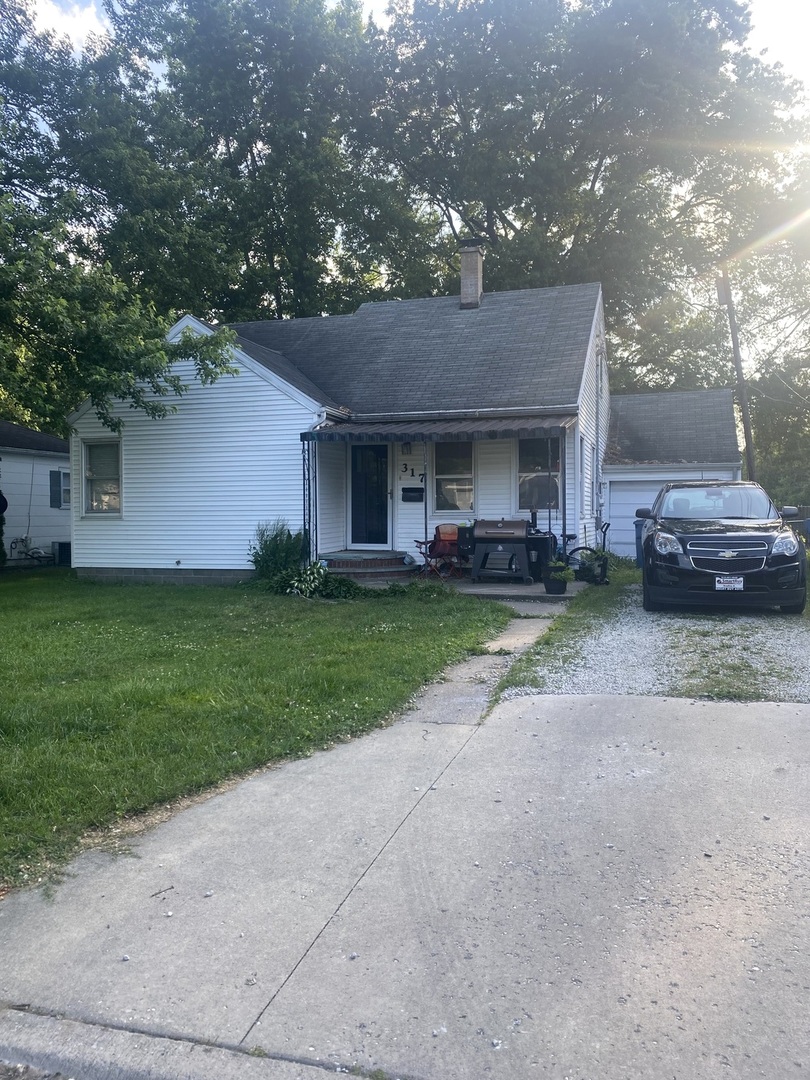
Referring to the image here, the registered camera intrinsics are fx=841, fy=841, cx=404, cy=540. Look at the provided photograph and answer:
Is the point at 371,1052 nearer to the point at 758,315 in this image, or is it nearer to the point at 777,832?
the point at 777,832

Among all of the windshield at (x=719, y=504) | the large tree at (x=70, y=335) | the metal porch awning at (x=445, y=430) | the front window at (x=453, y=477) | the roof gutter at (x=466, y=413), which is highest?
the large tree at (x=70, y=335)

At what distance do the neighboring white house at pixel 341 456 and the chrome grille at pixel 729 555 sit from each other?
3.70m

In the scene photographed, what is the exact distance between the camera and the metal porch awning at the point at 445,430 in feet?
43.3

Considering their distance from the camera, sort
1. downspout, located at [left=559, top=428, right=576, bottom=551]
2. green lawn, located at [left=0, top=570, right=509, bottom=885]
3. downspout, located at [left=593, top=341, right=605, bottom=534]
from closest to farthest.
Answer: green lawn, located at [left=0, top=570, right=509, bottom=885] < downspout, located at [left=559, top=428, right=576, bottom=551] < downspout, located at [left=593, top=341, right=605, bottom=534]

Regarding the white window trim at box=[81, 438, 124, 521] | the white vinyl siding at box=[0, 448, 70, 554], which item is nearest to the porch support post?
the white window trim at box=[81, 438, 124, 521]

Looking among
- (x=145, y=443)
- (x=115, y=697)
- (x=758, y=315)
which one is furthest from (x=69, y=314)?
(x=758, y=315)

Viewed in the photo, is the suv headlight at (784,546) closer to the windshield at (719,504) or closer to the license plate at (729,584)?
the license plate at (729,584)

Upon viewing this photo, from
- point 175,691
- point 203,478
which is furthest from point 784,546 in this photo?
point 203,478

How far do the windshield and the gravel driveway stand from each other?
156 centimetres

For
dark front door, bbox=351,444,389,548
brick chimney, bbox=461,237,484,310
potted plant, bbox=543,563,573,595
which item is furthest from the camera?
brick chimney, bbox=461,237,484,310

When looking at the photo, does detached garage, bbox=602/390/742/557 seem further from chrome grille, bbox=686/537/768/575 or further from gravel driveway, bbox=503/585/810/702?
gravel driveway, bbox=503/585/810/702

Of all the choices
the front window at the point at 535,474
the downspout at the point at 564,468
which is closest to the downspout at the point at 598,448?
the front window at the point at 535,474

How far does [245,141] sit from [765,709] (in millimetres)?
28090

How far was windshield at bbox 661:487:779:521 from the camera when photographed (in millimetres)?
11484
